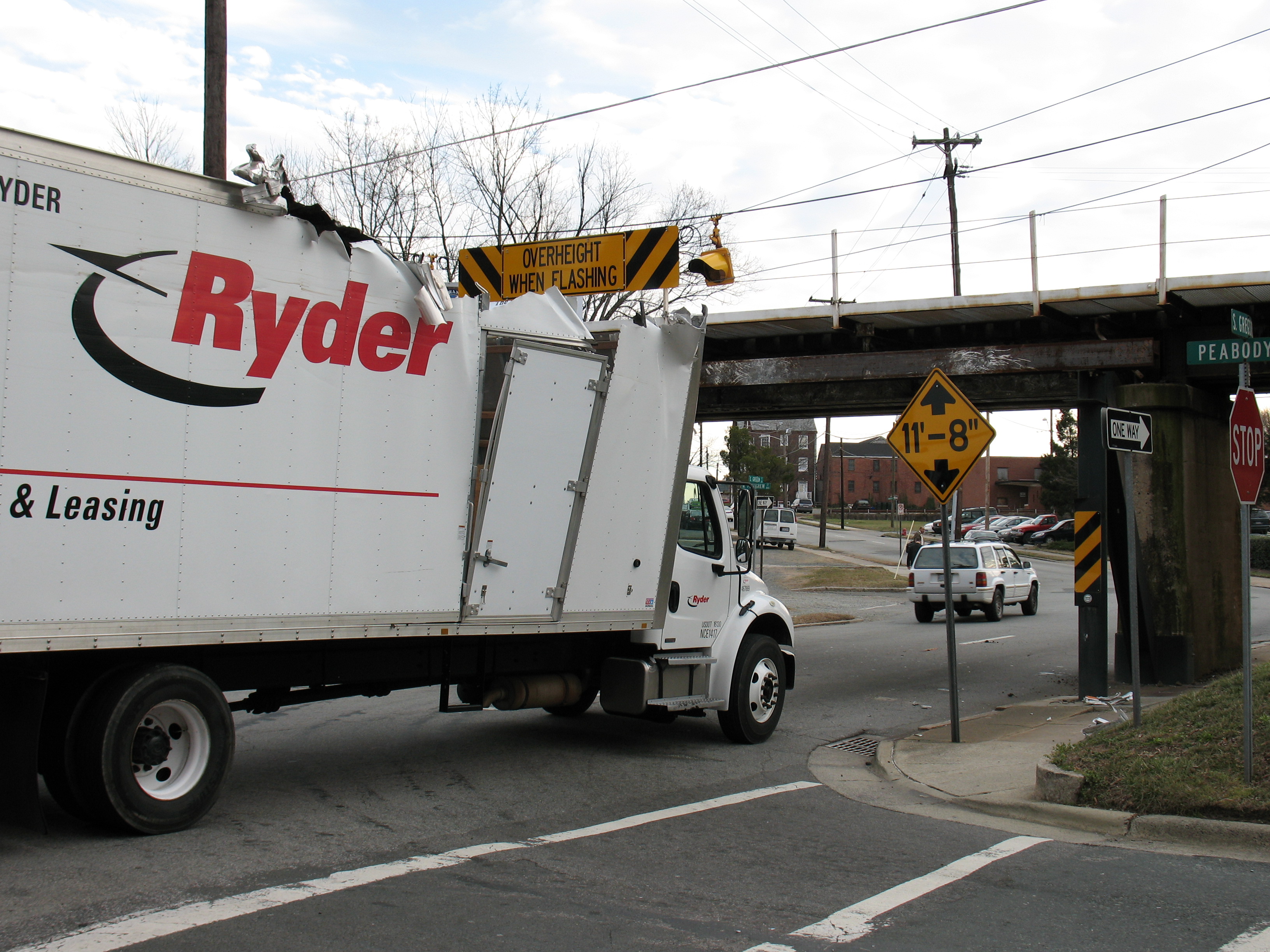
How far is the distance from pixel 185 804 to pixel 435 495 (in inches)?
89.8

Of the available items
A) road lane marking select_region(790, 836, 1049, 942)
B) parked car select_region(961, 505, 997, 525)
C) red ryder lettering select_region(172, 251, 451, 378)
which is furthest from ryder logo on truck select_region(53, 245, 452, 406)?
parked car select_region(961, 505, 997, 525)

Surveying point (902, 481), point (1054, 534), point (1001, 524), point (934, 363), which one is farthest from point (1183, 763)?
point (902, 481)

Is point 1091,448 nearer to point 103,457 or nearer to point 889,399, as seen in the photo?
point 889,399

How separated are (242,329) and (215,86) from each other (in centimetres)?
738

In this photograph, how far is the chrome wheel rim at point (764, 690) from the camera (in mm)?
9672

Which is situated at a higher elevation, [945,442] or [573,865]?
[945,442]

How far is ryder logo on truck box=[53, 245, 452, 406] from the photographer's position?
5.61m

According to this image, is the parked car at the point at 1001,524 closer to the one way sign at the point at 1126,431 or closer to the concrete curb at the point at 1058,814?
the one way sign at the point at 1126,431

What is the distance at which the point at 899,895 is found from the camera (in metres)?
5.38

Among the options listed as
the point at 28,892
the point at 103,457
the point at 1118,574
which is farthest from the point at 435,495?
the point at 1118,574

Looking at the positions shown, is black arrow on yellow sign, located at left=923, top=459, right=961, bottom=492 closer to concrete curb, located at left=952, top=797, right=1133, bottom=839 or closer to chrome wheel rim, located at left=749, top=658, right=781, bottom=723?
chrome wheel rim, located at left=749, top=658, right=781, bottom=723

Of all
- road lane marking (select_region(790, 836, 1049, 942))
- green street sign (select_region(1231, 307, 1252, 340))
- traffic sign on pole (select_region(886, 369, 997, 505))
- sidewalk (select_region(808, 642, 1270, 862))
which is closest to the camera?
road lane marking (select_region(790, 836, 1049, 942))

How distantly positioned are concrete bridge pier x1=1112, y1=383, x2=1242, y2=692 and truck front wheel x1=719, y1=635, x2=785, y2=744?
5358 mm

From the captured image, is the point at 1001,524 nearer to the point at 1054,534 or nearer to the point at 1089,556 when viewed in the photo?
the point at 1054,534
